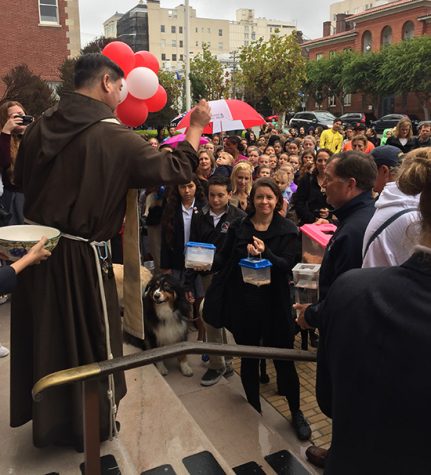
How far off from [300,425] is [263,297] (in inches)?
40.3

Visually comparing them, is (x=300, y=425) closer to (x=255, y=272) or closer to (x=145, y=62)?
(x=255, y=272)

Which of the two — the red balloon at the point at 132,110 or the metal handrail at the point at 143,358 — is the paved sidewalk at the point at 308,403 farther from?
the red balloon at the point at 132,110

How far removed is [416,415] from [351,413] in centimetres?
18

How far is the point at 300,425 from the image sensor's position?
3689mm

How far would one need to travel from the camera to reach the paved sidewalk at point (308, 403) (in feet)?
12.2

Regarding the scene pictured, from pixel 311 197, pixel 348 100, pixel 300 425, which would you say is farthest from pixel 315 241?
pixel 348 100

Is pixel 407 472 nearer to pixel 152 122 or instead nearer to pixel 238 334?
pixel 238 334

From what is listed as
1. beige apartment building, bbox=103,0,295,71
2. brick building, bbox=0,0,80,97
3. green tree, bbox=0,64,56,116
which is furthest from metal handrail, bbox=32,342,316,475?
beige apartment building, bbox=103,0,295,71

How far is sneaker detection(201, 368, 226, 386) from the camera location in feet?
14.2

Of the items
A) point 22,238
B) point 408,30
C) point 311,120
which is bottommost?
point 22,238

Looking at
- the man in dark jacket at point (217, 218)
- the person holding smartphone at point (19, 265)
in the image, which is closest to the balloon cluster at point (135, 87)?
the man in dark jacket at point (217, 218)

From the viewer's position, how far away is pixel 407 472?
129 centimetres

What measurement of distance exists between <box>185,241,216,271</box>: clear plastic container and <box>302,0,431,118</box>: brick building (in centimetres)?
4443

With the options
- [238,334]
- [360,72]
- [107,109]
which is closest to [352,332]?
[107,109]
